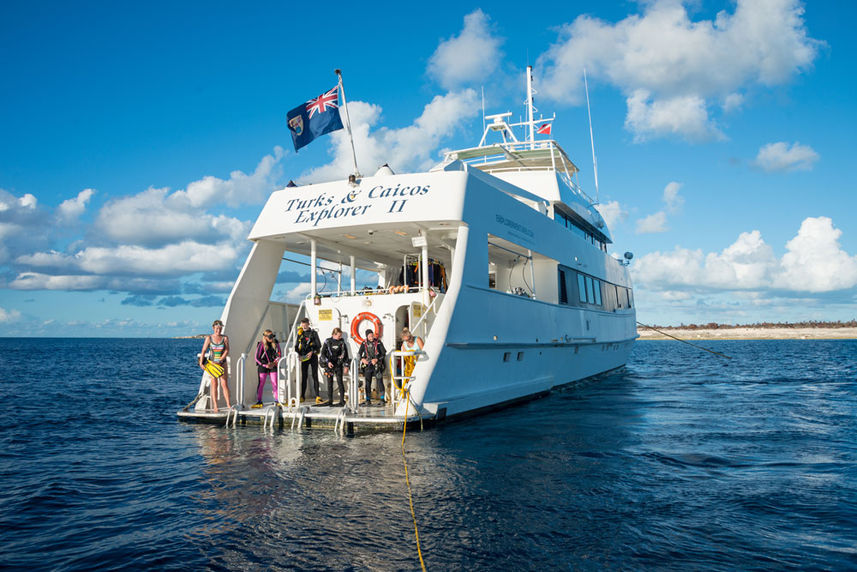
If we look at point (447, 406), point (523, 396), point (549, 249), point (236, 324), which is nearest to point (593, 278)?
point (549, 249)

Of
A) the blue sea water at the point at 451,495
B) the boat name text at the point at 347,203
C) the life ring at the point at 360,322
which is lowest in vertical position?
the blue sea water at the point at 451,495

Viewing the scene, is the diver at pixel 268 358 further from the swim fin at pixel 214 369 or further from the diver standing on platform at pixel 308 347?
the swim fin at pixel 214 369

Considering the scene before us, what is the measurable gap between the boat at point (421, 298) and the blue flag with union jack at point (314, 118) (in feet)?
3.17

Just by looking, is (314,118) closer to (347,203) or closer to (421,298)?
(347,203)

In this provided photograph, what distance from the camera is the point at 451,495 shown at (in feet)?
17.3

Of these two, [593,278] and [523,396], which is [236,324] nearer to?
[523,396]

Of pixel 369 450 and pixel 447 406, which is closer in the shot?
pixel 369 450

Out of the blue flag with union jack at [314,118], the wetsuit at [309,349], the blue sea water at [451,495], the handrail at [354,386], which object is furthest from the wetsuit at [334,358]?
the blue flag with union jack at [314,118]

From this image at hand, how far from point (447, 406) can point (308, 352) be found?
254 centimetres

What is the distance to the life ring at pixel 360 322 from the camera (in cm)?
1003

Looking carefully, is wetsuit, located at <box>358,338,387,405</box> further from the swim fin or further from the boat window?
the boat window

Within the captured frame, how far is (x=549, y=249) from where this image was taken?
12812 mm

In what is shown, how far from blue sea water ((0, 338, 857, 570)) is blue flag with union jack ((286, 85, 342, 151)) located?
5486 millimetres

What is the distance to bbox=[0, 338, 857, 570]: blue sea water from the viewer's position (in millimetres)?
3953
